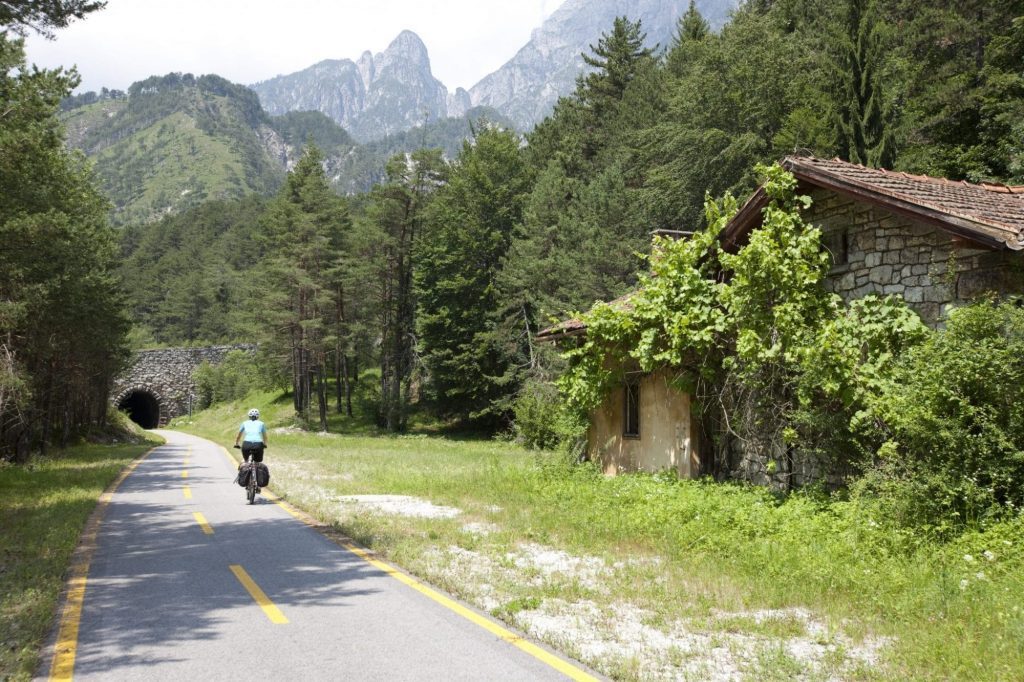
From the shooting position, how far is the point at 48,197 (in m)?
21.5

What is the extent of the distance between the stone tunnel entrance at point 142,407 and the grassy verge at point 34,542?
61.1m

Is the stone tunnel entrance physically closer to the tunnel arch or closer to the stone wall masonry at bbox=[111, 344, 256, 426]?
the tunnel arch

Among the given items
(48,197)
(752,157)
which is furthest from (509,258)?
(48,197)

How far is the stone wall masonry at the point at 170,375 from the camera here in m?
77.4

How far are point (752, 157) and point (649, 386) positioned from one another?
21.9 m

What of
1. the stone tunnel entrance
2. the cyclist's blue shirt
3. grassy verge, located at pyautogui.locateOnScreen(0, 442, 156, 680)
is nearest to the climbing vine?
the cyclist's blue shirt

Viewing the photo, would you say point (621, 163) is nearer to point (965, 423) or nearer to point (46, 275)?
point (46, 275)

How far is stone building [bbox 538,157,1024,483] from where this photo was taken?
31.1ft

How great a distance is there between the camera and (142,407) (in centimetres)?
Result: 8475

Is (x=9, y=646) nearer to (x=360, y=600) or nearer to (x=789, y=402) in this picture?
(x=360, y=600)

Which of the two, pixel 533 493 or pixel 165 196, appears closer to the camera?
pixel 533 493

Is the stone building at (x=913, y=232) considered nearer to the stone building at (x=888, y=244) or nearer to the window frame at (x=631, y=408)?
the stone building at (x=888, y=244)

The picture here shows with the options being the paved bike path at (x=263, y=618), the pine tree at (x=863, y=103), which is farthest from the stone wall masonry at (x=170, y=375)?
the paved bike path at (x=263, y=618)

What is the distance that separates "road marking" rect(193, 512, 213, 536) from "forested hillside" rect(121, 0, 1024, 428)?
49.6 ft
